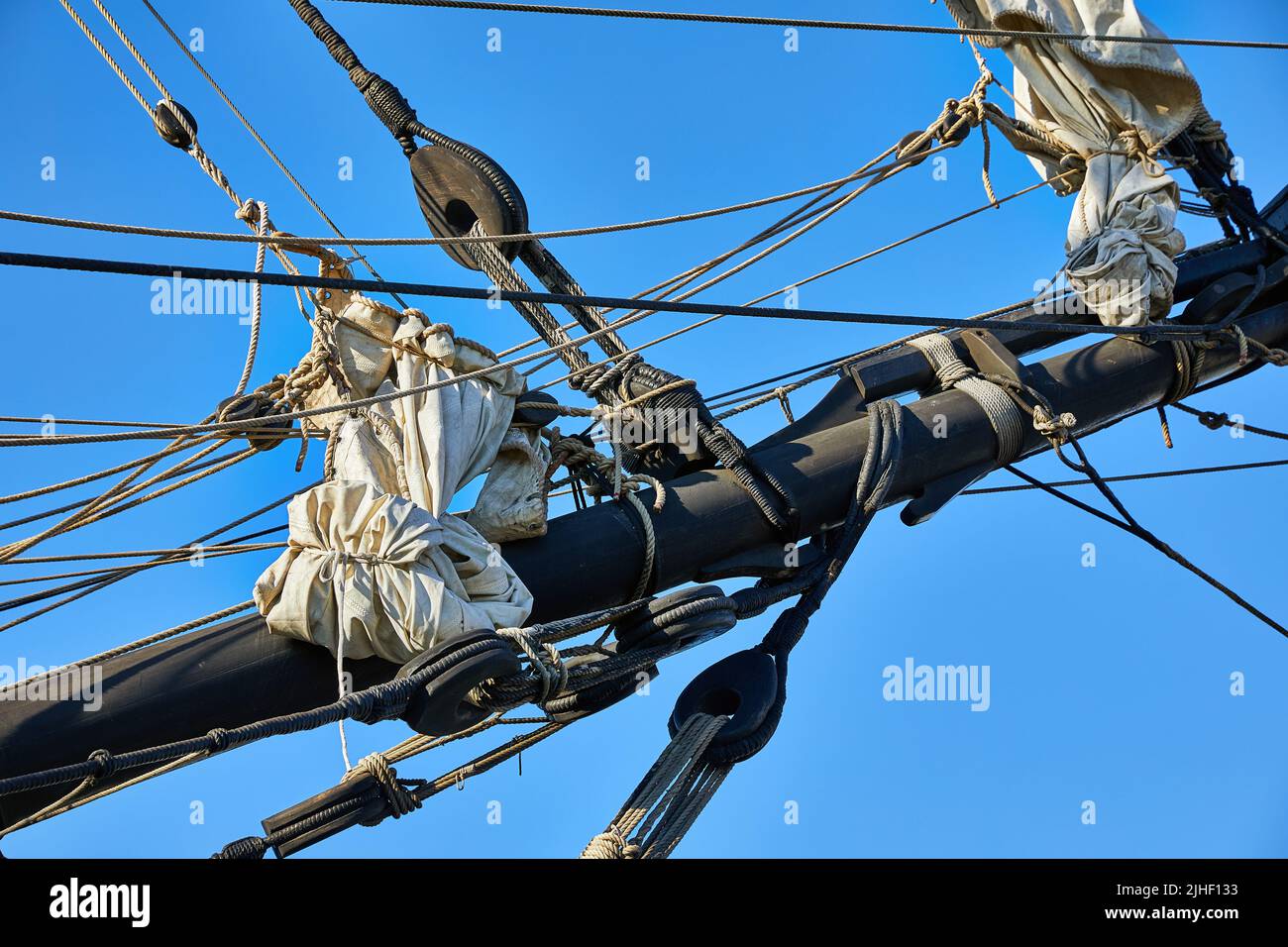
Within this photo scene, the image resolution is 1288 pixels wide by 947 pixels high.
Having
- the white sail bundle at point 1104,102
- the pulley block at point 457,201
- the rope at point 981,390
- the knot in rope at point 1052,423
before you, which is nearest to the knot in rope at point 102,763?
the pulley block at point 457,201

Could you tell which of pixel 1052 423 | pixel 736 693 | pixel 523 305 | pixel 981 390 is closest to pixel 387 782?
pixel 736 693

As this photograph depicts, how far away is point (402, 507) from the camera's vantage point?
541cm

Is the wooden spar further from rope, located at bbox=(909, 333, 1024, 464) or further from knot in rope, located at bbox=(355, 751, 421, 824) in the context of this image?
knot in rope, located at bbox=(355, 751, 421, 824)

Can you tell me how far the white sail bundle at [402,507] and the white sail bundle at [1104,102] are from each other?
305 centimetres

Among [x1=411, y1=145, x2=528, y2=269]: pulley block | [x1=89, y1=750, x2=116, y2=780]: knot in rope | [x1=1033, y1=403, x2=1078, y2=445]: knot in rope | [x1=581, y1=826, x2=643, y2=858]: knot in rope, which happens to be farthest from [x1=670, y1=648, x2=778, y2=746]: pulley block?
[x1=89, y1=750, x2=116, y2=780]: knot in rope

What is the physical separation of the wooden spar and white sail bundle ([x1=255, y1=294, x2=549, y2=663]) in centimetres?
15

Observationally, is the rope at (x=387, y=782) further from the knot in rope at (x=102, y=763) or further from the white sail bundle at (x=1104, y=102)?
the white sail bundle at (x=1104, y=102)

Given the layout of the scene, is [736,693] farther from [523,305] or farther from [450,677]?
[523,305]

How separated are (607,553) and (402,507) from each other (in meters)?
0.95

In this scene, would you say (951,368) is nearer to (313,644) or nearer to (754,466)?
(754,466)

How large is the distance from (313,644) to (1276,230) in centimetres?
527

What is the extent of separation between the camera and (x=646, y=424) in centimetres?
658

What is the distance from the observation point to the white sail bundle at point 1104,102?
7.93 metres
